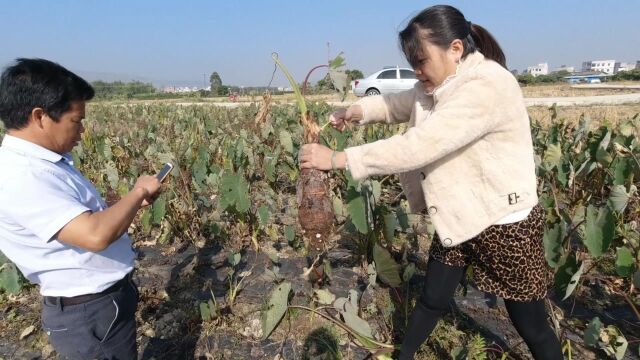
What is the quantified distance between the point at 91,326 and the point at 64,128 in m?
0.64

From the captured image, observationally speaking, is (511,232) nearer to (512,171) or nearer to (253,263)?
(512,171)

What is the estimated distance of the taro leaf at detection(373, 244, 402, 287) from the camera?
2193mm

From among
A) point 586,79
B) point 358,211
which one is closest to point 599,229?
point 358,211

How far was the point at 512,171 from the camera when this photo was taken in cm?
143

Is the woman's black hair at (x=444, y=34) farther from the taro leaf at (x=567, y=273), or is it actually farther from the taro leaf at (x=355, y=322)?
the taro leaf at (x=355, y=322)

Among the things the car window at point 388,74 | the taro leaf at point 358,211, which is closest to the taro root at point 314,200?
the taro leaf at point 358,211

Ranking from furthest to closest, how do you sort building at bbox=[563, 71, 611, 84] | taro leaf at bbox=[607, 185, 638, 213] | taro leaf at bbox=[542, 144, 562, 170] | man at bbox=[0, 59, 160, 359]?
building at bbox=[563, 71, 611, 84], taro leaf at bbox=[542, 144, 562, 170], taro leaf at bbox=[607, 185, 638, 213], man at bbox=[0, 59, 160, 359]

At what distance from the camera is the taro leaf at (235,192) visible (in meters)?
2.86

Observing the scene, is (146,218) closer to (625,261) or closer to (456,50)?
(456,50)

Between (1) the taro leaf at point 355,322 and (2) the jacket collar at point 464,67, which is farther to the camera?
(1) the taro leaf at point 355,322

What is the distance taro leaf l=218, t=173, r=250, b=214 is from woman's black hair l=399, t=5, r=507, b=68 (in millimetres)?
1692

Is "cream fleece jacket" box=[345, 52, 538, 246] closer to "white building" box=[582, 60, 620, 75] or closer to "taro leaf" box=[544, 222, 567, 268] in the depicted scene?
"taro leaf" box=[544, 222, 567, 268]

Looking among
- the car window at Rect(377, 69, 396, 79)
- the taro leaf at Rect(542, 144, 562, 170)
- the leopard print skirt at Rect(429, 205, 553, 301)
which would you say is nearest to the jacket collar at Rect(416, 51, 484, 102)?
the leopard print skirt at Rect(429, 205, 553, 301)

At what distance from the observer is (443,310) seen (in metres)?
1.72
